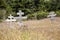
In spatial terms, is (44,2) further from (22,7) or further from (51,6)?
(22,7)

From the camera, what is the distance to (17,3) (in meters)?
20.0

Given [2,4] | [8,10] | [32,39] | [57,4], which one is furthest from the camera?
[57,4]

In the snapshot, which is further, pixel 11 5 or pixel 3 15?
pixel 11 5

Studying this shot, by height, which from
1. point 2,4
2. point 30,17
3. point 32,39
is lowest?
point 30,17

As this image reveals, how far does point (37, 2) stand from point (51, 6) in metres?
1.62

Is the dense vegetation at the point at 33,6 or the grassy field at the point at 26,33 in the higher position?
the grassy field at the point at 26,33

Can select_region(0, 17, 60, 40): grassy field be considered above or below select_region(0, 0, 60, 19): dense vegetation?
above

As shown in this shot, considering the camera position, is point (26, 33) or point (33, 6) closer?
point (26, 33)

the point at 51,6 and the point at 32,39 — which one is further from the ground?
the point at 32,39

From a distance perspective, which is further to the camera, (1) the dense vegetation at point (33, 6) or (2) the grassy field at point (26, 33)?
(1) the dense vegetation at point (33, 6)

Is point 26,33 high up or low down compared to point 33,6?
up

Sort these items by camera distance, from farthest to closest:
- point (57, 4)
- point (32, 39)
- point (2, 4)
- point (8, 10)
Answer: point (57, 4), point (8, 10), point (2, 4), point (32, 39)

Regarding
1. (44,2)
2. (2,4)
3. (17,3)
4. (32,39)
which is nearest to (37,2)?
(44,2)

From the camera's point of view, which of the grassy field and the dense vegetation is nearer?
the grassy field
